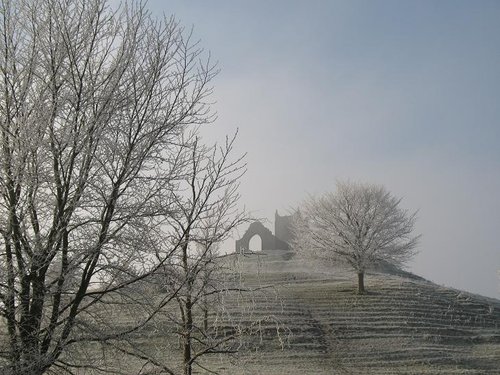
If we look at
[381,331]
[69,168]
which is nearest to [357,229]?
[381,331]

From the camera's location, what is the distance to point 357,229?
3331cm

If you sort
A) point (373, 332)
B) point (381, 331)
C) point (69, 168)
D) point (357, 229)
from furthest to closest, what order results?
1. point (357, 229)
2. point (381, 331)
3. point (373, 332)
4. point (69, 168)

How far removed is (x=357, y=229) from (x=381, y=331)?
A: 33.5 ft

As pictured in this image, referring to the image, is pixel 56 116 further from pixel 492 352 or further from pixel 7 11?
pixel 492 352

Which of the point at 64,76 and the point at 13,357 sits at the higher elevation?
the point at 64,76

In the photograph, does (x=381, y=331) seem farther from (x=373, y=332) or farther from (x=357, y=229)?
(x=357, y=229)

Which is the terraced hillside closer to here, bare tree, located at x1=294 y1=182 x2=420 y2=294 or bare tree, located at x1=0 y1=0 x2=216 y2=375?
bare tree, located at x1=294 y1=182 x2=420 y2=294

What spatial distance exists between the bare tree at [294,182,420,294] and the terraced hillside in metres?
2.10

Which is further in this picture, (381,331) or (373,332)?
(381,331)

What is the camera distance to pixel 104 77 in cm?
609

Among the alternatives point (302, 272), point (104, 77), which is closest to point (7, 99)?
point (104, 77)

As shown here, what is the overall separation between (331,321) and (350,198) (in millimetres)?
11504

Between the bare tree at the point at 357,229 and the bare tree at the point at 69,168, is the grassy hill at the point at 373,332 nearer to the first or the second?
the bare tree at the point at 357,229

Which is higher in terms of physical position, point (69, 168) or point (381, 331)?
point (69, 168)
